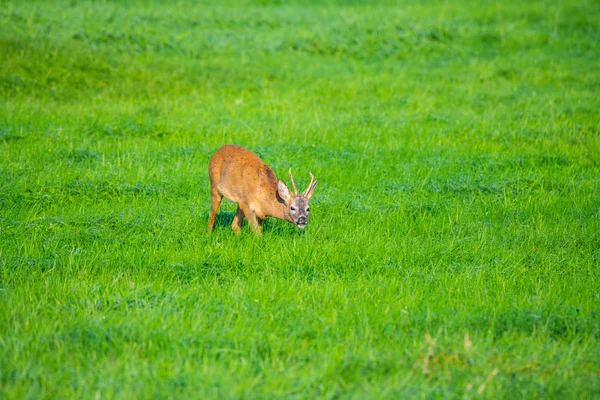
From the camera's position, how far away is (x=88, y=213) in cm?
813

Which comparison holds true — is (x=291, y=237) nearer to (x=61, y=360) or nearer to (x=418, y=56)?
(x=61, y=360)

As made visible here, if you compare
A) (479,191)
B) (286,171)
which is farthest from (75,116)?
(479,191)

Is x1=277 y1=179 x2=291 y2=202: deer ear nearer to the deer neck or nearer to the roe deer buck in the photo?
the roe deer buck

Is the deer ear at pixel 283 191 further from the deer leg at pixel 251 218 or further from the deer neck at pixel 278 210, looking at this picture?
the deer leg at pixel 251 218

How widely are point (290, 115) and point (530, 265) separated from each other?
6.40 metres

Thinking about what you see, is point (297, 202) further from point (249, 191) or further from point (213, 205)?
point (213, 205)

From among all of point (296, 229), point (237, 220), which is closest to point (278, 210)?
point (296, 229)

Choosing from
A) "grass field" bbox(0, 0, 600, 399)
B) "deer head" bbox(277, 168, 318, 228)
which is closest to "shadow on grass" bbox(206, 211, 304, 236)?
"grass field" bbox(0, 0, 600, 399)

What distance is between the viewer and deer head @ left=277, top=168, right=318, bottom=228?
24.2ft

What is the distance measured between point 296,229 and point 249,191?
27.7 inches

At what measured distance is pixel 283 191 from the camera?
25.0ft

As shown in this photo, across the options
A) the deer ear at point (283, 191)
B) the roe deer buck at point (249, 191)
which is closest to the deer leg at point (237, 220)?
the roe deer buck at point (249, 191)

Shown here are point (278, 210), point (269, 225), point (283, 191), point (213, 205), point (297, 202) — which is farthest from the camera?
point (269, 225)

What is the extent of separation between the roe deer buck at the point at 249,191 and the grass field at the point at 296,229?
211 millimetres
